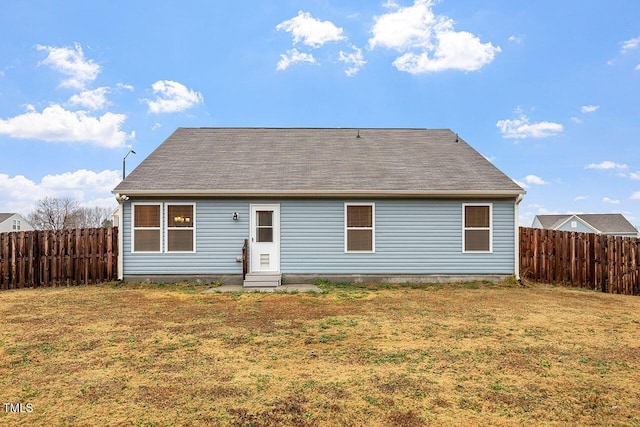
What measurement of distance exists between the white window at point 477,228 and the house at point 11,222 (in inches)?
2144

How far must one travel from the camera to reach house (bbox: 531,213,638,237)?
4738 cm

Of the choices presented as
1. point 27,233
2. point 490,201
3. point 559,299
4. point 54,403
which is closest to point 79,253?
point 27,233

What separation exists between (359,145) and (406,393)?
457 inches

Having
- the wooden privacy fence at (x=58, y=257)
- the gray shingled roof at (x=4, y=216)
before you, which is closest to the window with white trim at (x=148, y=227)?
the wooden privacy fence at (x=58, y=257)

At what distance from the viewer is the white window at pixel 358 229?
37.8ft

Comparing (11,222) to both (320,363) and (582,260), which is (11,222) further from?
(582,260)

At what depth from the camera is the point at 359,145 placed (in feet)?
47.7

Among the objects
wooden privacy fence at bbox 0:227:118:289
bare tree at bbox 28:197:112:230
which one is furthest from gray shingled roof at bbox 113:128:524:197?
bare tree at bbox 28:197:112:230

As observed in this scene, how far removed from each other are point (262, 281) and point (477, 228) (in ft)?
22.4

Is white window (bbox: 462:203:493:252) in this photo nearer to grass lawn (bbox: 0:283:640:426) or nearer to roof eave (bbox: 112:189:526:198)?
roof eave (bbox: 112:189:526:198)

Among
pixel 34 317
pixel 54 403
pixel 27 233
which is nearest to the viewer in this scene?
pixel 54 403

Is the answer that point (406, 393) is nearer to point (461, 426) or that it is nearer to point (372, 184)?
point (461, 426)

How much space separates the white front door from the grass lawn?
2.77 metres

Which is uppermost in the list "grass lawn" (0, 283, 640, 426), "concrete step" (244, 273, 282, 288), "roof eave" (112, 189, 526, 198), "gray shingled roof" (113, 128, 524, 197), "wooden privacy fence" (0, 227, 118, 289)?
"gray shingled roof" (113, 128, 524, 197)
